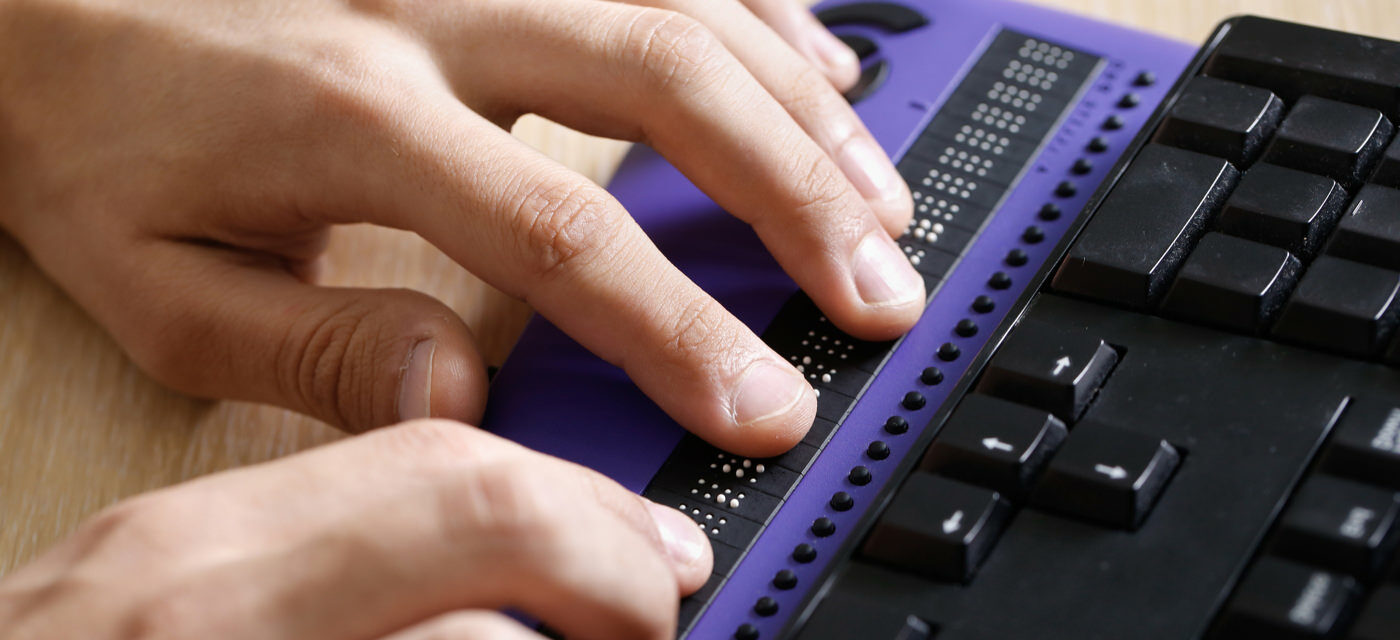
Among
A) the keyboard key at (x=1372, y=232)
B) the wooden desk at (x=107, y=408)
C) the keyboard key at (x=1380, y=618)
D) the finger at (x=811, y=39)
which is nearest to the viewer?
the keyboard key at (x=1380, y=618)

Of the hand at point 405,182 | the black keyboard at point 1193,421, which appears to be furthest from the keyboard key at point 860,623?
the hand at point 405,182

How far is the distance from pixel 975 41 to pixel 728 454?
315 millimetres

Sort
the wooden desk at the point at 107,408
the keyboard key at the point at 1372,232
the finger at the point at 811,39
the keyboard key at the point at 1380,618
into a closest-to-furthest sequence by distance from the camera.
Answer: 1. the keyboard key at the point at 1380,618
2. the keyboard key at the point at 1372,232
3. the wooden desk at the point at 107,408
4. the finger at the point at 811,39

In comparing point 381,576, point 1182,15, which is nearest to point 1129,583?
point 381,576

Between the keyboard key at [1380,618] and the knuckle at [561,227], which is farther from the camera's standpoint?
the knuckle at [561,227]

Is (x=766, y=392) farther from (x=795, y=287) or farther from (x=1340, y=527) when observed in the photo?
(x=1340, y=527)

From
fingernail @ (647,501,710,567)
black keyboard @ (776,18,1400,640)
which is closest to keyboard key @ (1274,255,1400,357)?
black keyboard @ (776,18,1400,640)

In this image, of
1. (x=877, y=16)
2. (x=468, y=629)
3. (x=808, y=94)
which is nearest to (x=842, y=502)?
(x=468, y=629)

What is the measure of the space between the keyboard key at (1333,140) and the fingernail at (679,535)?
28 cm

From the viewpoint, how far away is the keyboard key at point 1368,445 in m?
0.38

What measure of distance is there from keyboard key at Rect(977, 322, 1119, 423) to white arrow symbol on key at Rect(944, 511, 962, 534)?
0.06m

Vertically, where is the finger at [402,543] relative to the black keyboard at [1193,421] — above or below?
below

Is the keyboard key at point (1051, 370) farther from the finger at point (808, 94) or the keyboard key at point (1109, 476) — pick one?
the finger at point (808, 94)

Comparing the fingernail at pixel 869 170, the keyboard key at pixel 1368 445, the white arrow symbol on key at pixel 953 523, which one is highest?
the fingernail at pixel 869 170
